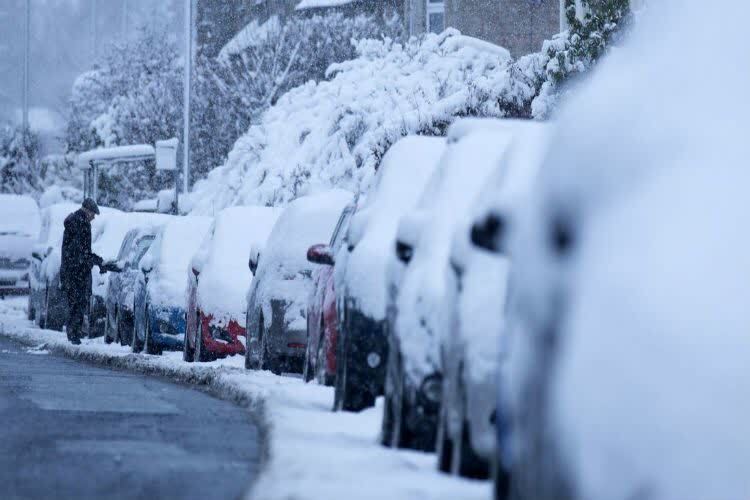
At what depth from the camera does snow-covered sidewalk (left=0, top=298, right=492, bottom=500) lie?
22.8 ft

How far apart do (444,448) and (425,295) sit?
32.1 inches

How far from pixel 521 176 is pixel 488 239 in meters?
0.89

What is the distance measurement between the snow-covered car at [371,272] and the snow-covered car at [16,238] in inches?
1025

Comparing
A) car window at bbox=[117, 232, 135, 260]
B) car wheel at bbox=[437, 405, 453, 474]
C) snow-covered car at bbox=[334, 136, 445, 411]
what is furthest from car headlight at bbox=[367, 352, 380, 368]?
car window at bbox=[117, 232, 135, 260]

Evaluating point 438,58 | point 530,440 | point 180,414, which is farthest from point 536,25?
point 530,440

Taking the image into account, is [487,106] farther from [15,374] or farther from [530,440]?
[530,440]

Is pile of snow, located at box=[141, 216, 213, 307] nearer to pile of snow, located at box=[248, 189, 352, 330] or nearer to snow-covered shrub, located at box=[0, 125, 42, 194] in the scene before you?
pile of snow, located at box=[248, 189, 352, 330]

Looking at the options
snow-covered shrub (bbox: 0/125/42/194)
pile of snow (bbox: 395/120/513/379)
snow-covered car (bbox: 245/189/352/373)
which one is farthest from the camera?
snow-covered shrub (bbox: 0/125/42/194)

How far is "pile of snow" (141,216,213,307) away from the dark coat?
3.88 feet

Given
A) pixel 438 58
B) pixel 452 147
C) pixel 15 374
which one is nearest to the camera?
pixel 452 147

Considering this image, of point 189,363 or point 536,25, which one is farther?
point 536,25

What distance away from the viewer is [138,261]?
2208 centimetres

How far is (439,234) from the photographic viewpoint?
8680 mm

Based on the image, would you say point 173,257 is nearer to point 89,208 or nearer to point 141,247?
point 89,208
